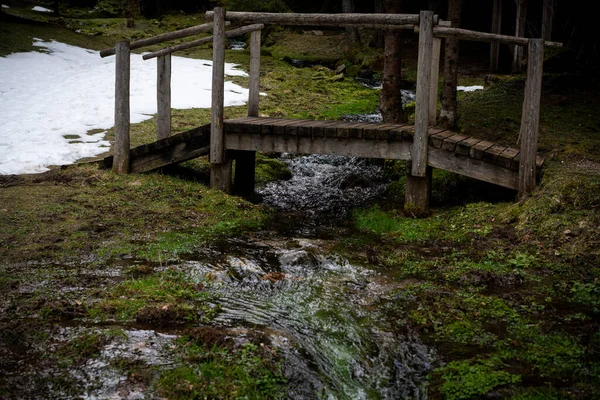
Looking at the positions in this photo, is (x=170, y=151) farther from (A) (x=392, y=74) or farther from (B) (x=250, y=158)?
(A) (x=392, y=74)

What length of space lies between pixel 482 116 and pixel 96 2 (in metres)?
33.4

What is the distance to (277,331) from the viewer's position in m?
5.16

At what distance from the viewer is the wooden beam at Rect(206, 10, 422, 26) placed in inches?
342

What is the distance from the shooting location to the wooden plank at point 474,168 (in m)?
8.39

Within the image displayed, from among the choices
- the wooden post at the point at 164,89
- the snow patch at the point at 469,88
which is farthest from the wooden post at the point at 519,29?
the wooden post at the point at 164,89

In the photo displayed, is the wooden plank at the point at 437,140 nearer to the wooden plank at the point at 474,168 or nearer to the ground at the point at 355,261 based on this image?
the wooden plank at the point at 474,168

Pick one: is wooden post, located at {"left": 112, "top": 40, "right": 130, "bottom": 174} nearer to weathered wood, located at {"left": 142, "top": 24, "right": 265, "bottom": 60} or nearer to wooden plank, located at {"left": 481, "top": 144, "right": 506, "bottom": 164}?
weathered wood, located at {"left": 142, "top": 24, "right": 265, "bottom": 60}

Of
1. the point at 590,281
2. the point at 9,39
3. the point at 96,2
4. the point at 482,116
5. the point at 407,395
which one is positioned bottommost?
the point at 407,395

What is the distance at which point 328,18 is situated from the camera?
8992 millimetres

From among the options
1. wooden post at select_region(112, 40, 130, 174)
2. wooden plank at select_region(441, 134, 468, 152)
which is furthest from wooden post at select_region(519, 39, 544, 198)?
wooden post at select_region(112, 40, 130, 174)

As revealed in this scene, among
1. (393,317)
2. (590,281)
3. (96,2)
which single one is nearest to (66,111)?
(393,317)

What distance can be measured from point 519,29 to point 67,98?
12.4 metres

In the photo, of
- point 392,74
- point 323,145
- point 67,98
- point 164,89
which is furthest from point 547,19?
point 67,98

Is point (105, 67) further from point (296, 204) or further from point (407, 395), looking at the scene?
point (407, 395)
